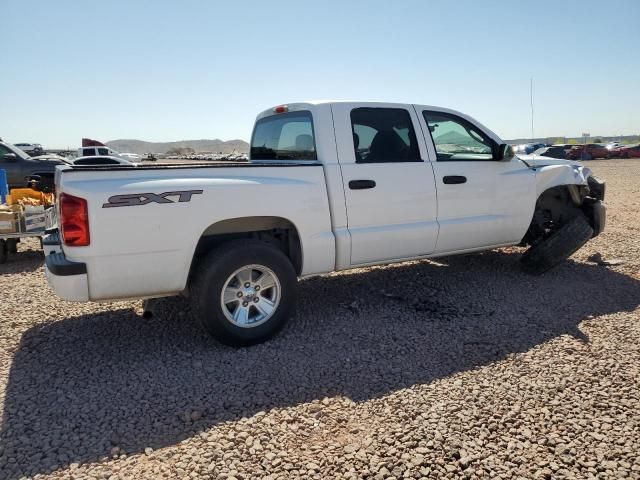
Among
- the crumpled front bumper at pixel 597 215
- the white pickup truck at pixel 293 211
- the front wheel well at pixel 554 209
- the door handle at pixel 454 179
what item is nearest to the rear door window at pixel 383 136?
the white pickup truck at pixel 293 211

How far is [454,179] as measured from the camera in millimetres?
5152

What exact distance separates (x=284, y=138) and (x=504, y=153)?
7.66 feet

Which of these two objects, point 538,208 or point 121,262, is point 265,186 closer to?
point 121,262

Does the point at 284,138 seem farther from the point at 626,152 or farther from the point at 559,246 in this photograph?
the point at 626,152

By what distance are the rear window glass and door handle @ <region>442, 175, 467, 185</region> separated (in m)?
1.38

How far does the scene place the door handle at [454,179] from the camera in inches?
201

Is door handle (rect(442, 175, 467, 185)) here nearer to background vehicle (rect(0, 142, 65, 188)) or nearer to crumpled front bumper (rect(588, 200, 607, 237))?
crumpled front bumper (rect(588, 200, 607, 237))

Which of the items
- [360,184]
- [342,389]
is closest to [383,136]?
[360,184]

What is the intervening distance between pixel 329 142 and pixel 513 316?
2379 millimetres

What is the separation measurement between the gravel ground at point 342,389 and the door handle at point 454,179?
1.23 metres

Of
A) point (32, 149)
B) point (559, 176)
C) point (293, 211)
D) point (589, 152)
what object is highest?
point (32, 149)

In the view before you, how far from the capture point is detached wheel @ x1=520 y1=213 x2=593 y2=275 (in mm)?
6000

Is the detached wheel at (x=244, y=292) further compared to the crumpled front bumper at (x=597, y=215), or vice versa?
the crumpled front bumper at (x=597, y=215)

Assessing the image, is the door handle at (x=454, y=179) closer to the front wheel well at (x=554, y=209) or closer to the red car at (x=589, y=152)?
the front wheel well at (x=554, y=209)
